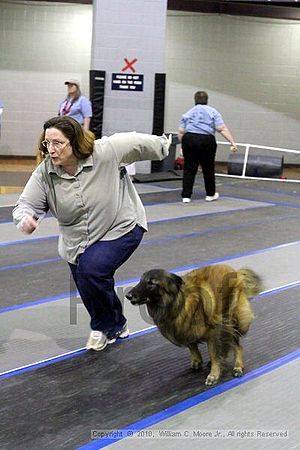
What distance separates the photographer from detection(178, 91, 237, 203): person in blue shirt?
8.98 metres

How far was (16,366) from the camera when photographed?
381 cm

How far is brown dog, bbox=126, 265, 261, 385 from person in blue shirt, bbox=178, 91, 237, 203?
540 centimetres

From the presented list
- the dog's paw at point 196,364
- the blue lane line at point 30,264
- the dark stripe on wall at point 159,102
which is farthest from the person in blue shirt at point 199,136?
the dog's paw at point 196,364

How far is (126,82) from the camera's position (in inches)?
446

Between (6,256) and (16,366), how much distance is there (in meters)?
2.54

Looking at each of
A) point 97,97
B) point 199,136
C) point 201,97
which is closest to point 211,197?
point 199,136

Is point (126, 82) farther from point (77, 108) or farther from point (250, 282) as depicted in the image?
point (250, 282)

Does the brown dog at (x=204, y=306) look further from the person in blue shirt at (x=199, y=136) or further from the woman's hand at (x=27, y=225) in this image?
the person in blue shirt at (x=199, y=136)

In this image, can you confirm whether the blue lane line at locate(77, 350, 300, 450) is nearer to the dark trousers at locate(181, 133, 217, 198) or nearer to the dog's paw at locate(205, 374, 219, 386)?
the dog's paw at locate(205, 374, 219, 386)

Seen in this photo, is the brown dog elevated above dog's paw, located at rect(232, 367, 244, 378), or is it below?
above

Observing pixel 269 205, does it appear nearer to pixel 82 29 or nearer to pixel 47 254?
pixel 47 254

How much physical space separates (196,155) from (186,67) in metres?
5.14

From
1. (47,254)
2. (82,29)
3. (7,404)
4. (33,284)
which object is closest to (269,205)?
(47,254)

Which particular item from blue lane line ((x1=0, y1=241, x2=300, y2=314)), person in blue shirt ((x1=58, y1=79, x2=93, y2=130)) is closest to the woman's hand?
blue lane line ((x1=0, y1=241, x2=300, y2=314))
